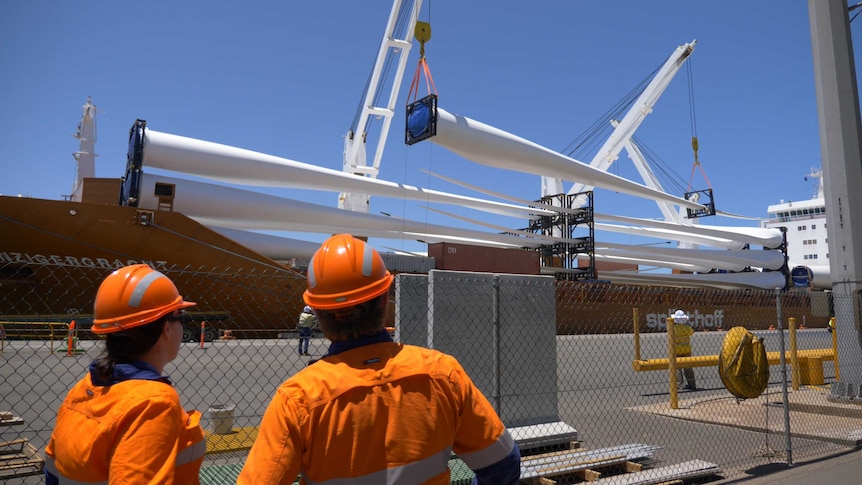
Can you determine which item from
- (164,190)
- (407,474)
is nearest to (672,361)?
(407,474)

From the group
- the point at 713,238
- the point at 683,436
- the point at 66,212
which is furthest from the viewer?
the point at 713,238

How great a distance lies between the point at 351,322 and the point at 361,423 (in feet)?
0.97

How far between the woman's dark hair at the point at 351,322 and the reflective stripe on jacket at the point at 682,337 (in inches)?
403

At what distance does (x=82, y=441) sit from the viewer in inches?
63.9

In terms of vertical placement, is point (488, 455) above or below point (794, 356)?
above

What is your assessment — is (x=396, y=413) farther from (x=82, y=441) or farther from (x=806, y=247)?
(x=806, y=247)

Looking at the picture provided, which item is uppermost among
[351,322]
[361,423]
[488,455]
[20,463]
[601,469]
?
[351,322]

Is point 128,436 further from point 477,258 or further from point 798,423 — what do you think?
point 477,258

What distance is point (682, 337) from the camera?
35.9ft

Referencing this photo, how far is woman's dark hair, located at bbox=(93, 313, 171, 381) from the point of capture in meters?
1.81

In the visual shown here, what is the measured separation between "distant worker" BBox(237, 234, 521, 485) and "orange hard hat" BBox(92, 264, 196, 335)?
0.52 metres

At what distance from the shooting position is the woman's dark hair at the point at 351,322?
170 cm

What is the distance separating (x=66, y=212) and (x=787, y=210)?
63.0m

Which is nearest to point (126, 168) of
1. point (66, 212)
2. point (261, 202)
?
point (66, 212)
